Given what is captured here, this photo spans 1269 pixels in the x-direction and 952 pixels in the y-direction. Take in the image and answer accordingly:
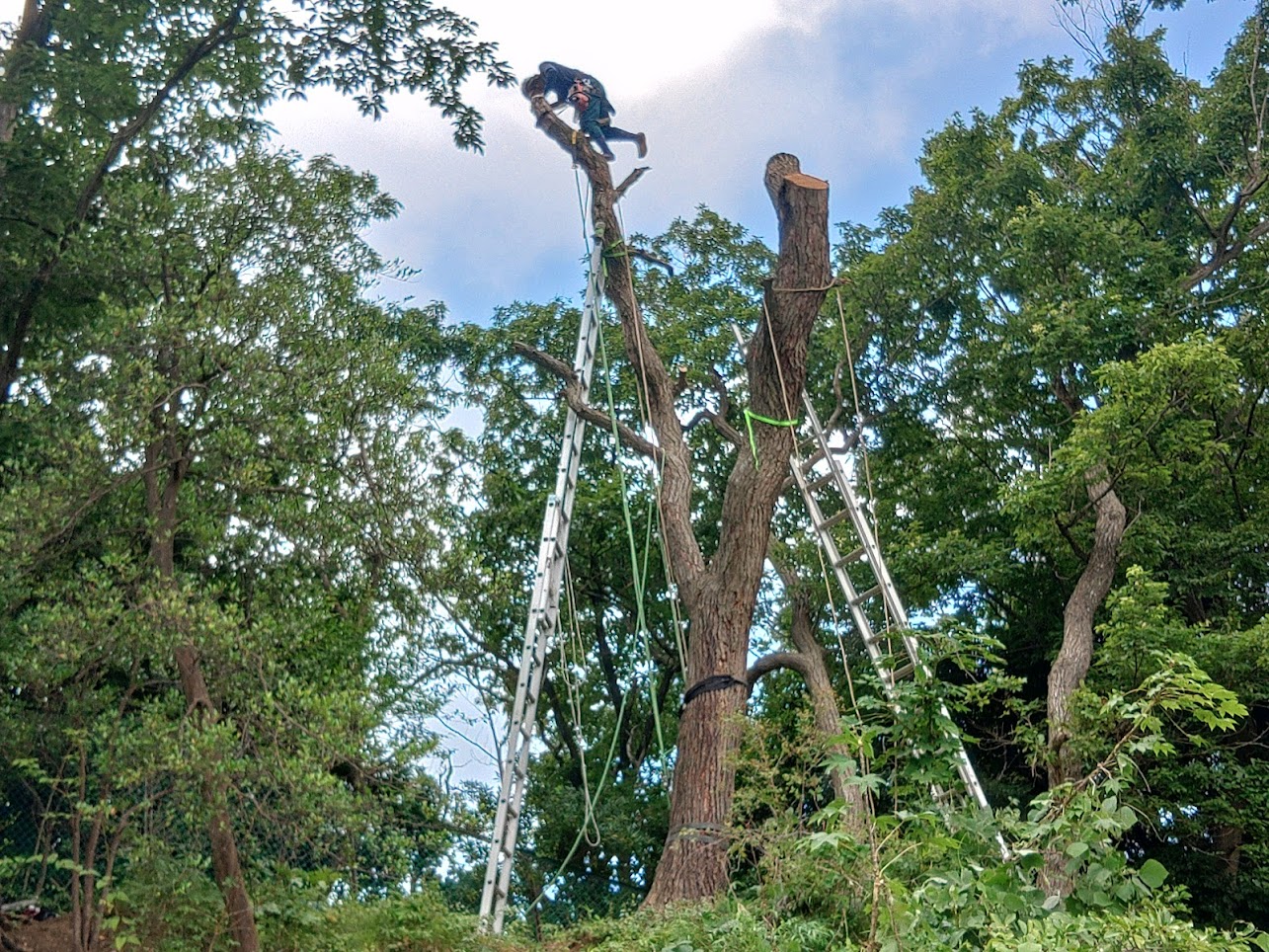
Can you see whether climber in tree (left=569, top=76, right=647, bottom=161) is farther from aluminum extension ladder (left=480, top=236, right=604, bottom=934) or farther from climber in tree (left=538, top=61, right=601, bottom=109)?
aluminum extension ladder (left=480, top=236, right=604, bottom=934)

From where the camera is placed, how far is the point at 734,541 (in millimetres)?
8391

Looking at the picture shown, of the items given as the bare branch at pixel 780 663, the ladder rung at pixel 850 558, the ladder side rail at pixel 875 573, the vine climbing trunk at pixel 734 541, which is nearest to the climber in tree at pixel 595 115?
the vine climbing trunk at pixel 734 541

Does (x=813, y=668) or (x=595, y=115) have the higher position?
(x=595, y=115)

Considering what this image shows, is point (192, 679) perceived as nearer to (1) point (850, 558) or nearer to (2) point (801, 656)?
(1) point (850, 558)

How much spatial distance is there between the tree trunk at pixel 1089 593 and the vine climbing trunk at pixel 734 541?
Answer: 3817 mm

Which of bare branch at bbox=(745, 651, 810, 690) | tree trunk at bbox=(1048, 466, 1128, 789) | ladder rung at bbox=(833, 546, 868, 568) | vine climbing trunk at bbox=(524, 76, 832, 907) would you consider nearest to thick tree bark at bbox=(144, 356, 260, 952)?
vine climbing trunk at bbox=(524, 76, 832, 907)

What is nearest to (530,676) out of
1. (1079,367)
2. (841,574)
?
(841,574)

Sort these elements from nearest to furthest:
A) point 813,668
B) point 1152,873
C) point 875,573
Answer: point 1152,873 < point 875,573 < point 813,668

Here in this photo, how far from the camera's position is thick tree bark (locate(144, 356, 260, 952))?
6.80m

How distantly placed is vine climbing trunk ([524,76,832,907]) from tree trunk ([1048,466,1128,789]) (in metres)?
3.82

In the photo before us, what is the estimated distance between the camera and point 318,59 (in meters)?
8.75

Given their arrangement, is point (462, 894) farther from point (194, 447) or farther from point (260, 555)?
point (194, 447)

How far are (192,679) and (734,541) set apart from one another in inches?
132

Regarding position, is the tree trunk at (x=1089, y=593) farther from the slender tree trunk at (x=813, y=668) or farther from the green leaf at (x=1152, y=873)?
the green leaf at (x=1152, y=873)
